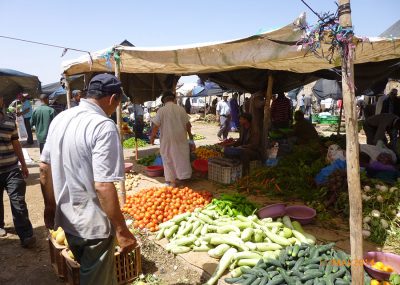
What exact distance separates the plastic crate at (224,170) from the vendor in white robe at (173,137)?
30.8 inches

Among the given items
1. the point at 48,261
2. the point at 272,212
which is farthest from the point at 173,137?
the point at 48,261

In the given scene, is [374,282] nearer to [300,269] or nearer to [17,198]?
[300,269]

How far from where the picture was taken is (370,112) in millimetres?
13469

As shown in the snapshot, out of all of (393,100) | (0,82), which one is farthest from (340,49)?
(0,82)

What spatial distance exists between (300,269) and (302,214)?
1.83 meters

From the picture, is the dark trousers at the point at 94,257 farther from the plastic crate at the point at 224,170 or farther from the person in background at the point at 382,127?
the person in background at the point at 382,127

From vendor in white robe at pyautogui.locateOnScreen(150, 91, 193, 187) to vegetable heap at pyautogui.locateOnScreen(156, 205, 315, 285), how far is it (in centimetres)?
190

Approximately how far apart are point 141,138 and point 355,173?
12.2 metres

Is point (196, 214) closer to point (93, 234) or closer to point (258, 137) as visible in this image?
point (93, 234)

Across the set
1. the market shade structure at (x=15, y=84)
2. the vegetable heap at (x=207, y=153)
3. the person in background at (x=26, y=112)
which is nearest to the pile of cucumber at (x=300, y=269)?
the vegetable heap at (x=207, y=153)

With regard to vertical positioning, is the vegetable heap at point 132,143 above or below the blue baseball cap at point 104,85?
below

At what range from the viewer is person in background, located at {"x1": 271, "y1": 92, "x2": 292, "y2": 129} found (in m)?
9.28

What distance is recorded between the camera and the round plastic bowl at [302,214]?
4668 mm

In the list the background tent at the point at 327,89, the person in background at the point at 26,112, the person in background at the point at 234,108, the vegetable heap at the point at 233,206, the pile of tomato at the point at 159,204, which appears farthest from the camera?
the background tent at the point at 327,89
